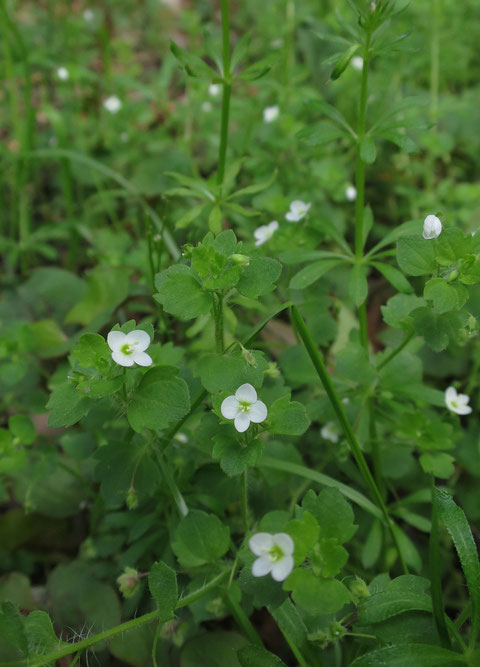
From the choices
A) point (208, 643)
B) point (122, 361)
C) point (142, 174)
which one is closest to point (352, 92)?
point (142, 174)

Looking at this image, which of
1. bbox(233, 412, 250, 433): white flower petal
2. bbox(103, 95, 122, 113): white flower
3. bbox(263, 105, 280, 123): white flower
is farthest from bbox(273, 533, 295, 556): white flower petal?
bbox(103, 95, 122, 113): white flower

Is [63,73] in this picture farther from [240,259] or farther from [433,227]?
[433,227]

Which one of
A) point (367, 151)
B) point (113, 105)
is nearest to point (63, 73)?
point (113, 105)

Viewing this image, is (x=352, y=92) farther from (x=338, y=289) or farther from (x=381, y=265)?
(x=381, y=265)

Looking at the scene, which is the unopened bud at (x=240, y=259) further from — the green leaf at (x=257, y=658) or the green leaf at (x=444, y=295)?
the green leaf at (x=257, y=658)

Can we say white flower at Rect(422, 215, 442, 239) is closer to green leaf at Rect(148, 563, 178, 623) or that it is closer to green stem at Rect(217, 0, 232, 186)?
green stem at Rect(217, 0, 232, 186)

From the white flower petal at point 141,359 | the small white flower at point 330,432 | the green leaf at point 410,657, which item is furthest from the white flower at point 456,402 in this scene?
the white flower petal at point 141,359
